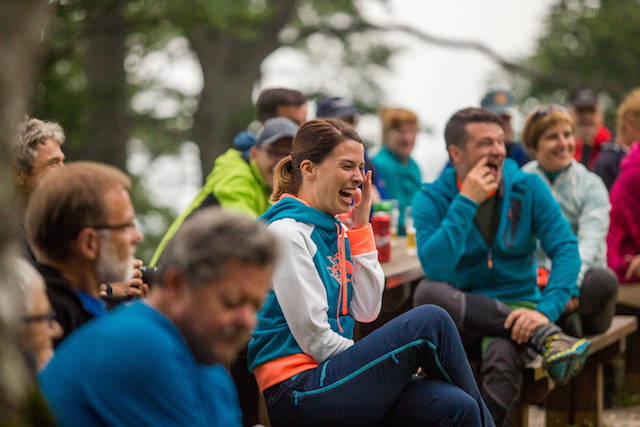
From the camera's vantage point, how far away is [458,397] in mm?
2705

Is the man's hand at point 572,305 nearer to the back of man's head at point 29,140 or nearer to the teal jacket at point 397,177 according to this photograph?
the teal jacket at point 397,177

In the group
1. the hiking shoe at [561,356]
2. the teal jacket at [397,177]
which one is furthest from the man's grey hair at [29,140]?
the teal jacket at [397,177]

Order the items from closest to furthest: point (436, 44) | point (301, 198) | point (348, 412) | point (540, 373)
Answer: point (348, 412)
point (301, 198)
point (540, 373)
point (436, 44)

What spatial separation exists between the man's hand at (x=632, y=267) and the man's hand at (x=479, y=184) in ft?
6.81

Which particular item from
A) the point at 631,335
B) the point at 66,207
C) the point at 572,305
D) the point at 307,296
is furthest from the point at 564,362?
the point at 631,335

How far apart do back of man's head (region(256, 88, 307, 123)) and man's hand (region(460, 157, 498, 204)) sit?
5.19 ft

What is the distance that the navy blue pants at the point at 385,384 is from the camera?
Answer: 2.67 meters

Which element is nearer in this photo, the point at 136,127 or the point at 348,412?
the point at 348,412

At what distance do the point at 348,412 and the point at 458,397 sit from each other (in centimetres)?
38

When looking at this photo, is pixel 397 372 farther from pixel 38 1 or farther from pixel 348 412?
pixel 38 1

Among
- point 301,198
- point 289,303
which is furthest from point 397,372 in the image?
point 301,198

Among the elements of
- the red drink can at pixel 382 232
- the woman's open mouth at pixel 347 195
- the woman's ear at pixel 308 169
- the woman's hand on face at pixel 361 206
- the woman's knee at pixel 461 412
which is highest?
the woman's ear at pixel 308 169

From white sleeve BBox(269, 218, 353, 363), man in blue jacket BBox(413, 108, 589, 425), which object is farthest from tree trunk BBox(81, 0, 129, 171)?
white sleeve BBox(269, 218, 353, 363)

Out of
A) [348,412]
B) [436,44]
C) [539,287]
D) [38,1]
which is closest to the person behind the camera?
[38,1]
